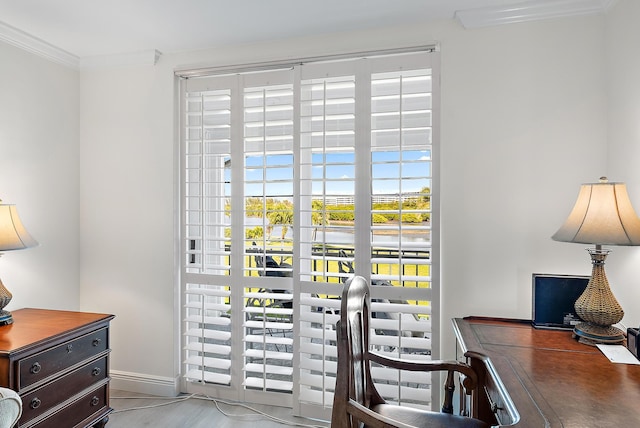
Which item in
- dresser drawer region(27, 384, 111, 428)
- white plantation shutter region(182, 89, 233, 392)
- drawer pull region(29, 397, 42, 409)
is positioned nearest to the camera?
drawer pull region(29, 397, 42, 409)

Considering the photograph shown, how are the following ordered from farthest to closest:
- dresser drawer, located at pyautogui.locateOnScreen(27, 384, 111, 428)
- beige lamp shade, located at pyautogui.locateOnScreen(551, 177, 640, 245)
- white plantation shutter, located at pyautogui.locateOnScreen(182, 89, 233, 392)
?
1. white plantation shutter, located at pyautogui.locateOnScreen(182, 89, 233, 392)
2. dresser drawer, located at pyautogui.locateOnScreen(27, 384, 111, 428)
3. beige lamp shade, located at pyautogui.locateOnScreen(551, 177, 640, 245)

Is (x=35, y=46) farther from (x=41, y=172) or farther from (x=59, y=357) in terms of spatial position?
(x=59, y=357)

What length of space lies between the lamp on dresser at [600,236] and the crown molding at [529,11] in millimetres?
1052

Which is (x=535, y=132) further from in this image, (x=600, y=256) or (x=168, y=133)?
(x=168, y=133)

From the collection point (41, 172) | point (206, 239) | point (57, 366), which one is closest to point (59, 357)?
point (57, 366)

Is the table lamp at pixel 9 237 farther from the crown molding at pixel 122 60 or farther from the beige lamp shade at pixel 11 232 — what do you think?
the crown molding at pixel 122 60

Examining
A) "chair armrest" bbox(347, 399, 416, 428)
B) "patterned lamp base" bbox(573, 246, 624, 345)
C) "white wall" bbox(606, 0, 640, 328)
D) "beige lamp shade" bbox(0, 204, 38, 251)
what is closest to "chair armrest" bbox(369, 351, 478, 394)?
"chair armrest" bbox(347, 399, 416, 428)

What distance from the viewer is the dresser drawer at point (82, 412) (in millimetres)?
2020

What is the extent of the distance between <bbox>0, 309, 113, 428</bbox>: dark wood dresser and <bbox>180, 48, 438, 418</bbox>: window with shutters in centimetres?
62

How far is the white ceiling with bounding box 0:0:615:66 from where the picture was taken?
214 centimetres

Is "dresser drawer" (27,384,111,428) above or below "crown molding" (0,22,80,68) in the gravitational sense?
below

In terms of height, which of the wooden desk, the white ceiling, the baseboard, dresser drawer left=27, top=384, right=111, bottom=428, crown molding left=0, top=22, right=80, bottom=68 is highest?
the white ceiling

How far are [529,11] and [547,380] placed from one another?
190 centimetres

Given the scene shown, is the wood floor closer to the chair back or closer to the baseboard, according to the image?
the baseboard
